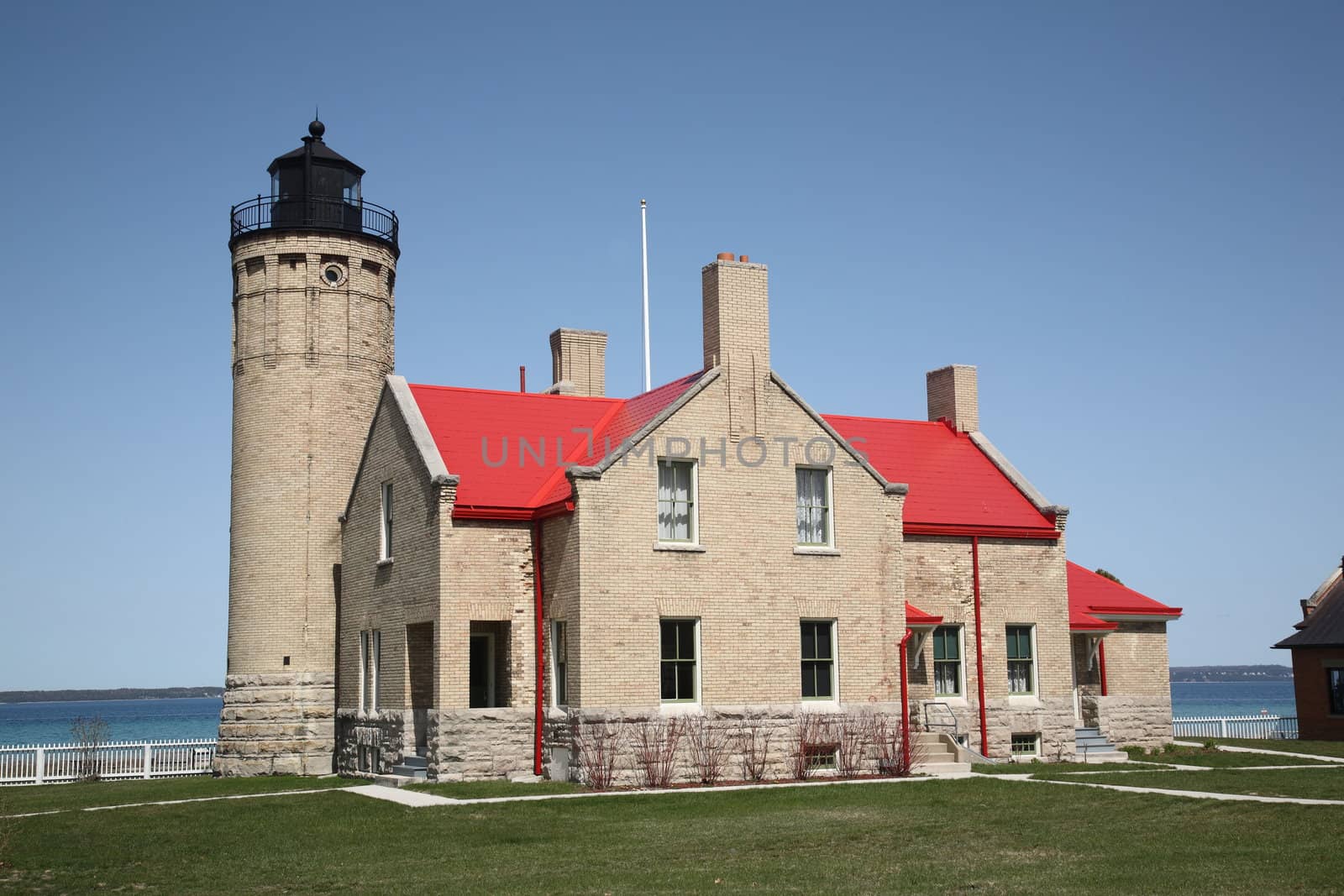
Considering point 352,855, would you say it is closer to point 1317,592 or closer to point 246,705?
point 246,705

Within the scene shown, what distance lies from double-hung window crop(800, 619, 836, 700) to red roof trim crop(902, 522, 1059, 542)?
3.36 meters

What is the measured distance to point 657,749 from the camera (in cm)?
2475

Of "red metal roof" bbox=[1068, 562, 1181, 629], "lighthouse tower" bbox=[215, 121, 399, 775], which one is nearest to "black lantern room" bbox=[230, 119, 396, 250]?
"lighthouse tower" bbox=[215, 121, 399, 775]

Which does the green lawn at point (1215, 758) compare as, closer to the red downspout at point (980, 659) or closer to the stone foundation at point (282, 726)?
the red downspout at point (980, 659)

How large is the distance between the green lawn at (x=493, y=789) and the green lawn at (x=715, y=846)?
1.40 meters

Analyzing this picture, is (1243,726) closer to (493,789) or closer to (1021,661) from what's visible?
(1021,661)

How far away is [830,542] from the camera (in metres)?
27.5

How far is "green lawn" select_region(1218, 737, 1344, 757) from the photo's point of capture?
111 ft

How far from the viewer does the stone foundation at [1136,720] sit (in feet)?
108

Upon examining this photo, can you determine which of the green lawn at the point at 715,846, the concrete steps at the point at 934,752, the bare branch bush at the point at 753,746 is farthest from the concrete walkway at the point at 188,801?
the concrete steps at the point at 934,752

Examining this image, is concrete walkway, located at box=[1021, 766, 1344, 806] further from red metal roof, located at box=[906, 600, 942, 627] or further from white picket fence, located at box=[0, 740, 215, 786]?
white picket fence, located at box=[0, 740, 215, 786]

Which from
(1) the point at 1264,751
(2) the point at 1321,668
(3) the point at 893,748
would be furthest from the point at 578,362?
(2) the point at 1321,668

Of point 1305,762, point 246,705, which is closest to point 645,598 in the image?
point 246,705

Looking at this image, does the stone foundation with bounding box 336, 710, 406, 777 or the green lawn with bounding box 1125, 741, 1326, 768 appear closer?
the stone foundation with bounding box 336, 710, 406, 777
